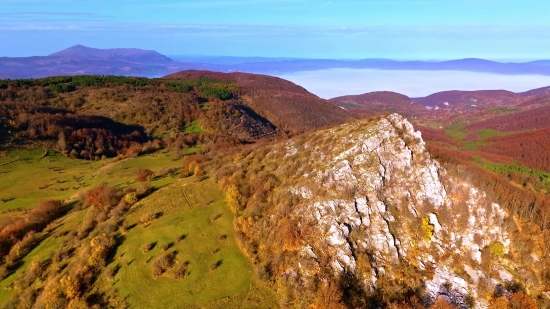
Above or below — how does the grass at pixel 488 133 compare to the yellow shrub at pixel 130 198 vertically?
above

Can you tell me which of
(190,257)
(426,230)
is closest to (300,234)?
(190,257)

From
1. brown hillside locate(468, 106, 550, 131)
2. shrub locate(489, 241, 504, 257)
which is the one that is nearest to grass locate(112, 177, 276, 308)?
shrub locate(489, 241, 504, 257)

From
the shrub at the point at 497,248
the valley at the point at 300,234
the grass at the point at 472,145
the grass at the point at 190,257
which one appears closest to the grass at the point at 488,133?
the grass at the point at 472,145

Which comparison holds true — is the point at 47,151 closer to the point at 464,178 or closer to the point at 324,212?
the point at 324,212

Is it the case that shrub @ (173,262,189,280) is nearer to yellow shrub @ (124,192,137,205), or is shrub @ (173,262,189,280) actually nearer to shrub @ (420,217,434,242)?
yellow shrub @ (124,192,137,205)

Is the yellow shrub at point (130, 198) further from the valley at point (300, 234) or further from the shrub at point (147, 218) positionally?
the shrub at point (147, 218)

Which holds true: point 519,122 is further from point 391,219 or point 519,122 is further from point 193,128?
point 391,219
